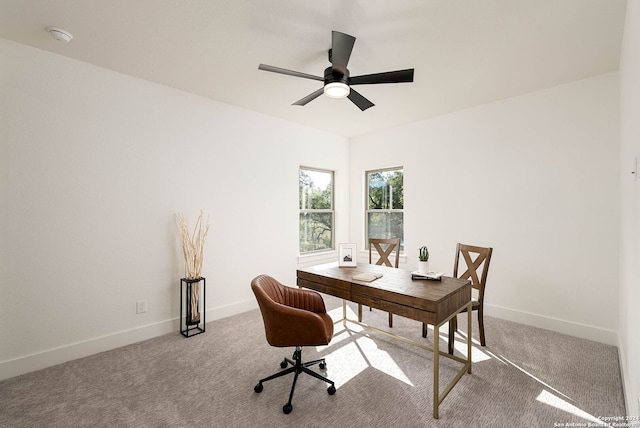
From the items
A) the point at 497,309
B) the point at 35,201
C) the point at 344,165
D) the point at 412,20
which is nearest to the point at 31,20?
the point at 35,201

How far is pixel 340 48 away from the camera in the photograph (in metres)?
1.96

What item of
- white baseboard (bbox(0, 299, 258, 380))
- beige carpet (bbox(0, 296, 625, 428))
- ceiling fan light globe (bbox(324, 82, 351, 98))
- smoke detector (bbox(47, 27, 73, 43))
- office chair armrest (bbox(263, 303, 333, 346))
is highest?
smoke detector (bbox(47, 27, 73, 43))

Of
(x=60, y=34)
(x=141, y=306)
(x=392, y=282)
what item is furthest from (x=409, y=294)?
(x=60, y=34)

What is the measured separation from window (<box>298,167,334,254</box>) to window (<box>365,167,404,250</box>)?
694 millimetres

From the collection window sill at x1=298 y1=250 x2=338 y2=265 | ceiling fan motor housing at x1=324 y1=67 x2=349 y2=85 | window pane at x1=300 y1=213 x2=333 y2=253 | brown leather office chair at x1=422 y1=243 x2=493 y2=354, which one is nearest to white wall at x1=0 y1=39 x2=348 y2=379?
window sill at x1=298 y1=250 x2=338 y2=265

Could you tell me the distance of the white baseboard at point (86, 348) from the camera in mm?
2346

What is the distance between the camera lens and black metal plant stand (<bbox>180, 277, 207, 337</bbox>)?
311 centimetres

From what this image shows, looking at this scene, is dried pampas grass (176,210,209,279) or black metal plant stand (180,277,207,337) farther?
dried pampas grass (176,210,209,279)

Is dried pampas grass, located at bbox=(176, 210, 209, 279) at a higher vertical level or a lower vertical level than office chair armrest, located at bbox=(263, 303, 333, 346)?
higher

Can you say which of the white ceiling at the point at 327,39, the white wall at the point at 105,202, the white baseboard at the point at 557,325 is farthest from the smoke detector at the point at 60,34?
the white baseboard at the point at 557,325

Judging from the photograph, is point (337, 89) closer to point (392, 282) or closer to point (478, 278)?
point (392, 282)

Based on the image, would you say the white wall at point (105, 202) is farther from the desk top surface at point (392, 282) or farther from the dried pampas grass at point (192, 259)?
the desk top surface at point (392, 282)

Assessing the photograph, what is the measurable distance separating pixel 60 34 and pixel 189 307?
2606 millimetres

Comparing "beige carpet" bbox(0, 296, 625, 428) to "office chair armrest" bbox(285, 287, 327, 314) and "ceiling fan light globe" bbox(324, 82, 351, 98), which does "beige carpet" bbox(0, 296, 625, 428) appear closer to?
"office chair armrest" bbox(285, 287, 327, 314)
